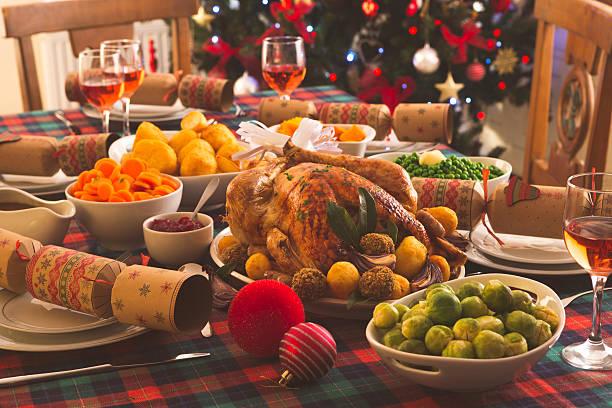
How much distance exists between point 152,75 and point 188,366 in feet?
4.69

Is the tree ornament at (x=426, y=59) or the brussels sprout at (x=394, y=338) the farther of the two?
the tree ornament at (x=426, y=59)

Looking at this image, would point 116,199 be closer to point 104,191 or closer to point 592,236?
point 104,191

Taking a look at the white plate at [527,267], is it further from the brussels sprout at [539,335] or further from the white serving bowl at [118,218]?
the white serving bowl at [118,218]

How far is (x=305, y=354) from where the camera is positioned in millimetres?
1002

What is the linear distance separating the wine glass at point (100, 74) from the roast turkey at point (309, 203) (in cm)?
72

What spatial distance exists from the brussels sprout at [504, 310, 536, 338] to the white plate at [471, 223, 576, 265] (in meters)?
0.34

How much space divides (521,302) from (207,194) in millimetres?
623

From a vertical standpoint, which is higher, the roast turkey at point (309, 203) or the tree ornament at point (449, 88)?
the roast turkey at point (309, 203)

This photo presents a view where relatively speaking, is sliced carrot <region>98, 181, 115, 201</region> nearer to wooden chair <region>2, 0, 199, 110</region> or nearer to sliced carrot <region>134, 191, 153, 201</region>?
sliced carrot <region>134, 191, 153, 201</region>

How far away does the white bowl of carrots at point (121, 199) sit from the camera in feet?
4.68

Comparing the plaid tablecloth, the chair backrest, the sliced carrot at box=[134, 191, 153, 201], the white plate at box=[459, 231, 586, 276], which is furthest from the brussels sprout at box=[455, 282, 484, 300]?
the chair backrest

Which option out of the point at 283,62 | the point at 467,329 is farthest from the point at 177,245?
the point at 283,62

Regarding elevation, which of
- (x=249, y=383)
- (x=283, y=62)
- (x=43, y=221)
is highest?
(x=283, y=62)

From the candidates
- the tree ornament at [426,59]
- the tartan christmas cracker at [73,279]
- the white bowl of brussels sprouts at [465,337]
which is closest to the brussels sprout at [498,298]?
the white bowl of brussels sprouts at [465,337]
